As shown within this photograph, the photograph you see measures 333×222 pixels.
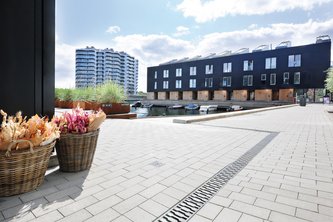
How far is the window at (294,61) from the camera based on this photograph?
34.3 metres

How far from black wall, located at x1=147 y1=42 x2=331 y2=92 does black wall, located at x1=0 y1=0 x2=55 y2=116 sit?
129 ft

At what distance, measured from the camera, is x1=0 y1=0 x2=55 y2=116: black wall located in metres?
2.56

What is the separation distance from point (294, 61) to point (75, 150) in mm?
40140

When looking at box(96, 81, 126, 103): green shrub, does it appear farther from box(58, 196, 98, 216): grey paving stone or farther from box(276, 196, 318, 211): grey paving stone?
box(276, 196, 318, 211): grey paving stone

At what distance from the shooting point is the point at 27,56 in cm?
275

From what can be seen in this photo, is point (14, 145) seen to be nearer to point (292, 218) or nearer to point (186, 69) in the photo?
point (292, 218)

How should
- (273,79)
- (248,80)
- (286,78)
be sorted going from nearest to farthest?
(286,78)
(273,79)
(248,80)

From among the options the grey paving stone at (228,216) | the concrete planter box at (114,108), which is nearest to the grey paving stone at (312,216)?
the grey paving stone at (228,216)

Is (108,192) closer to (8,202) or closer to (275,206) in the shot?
(8,202)

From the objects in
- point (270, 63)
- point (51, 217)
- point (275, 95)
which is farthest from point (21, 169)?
point (275, 95)

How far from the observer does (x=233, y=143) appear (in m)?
4.96

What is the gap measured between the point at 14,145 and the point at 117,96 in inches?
371

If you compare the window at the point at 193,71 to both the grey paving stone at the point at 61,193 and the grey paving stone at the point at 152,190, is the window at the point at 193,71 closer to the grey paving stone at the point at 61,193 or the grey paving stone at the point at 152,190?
the grey paving stone at the point at 152,190

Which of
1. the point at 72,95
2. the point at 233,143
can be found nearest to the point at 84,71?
the point at 72,95
